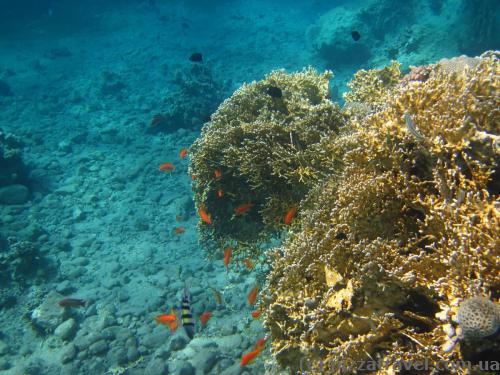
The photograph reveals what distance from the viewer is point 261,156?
4996 mm

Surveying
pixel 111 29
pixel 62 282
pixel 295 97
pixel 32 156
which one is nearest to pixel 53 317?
pixel 62 282

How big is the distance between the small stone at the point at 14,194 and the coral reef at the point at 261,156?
8578 mm

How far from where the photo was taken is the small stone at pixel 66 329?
7.28 m

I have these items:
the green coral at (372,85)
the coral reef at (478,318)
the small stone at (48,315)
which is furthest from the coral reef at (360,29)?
the coral reef at (478,318)

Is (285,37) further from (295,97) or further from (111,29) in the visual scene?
(295,97)

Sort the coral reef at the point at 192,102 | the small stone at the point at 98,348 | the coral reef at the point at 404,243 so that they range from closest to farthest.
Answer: the coral reef at the point at 404,243 < the small stone at the point at 98,348 < the coral reef at the point at 192,102

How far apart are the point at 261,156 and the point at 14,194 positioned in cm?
1089

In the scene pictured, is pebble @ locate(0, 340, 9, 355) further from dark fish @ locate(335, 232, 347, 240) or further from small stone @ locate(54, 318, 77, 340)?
dark fish @ locate(335, 232, 347, 240)

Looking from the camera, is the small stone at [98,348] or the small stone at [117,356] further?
the small stone at [98,348]

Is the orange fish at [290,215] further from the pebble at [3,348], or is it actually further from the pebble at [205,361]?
the pebble at [3,348]

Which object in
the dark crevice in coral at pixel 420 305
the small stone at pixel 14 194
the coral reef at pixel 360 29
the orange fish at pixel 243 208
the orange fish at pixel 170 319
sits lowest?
the dark crevice in coral at pixel 420 305

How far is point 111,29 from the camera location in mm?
34688

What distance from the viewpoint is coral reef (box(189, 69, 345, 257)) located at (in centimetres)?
478

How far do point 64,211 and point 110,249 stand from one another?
289cm
